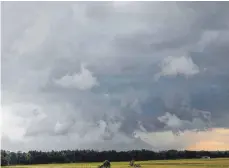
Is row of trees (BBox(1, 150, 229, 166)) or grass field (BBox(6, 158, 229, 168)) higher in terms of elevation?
row of trees (BBox(1, 150, 229, 166))

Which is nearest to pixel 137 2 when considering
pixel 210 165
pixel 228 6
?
pixel 228 6

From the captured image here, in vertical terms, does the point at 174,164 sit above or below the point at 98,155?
below

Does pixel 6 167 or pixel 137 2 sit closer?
pixel 137 2

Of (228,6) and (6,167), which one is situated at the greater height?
(228,6)

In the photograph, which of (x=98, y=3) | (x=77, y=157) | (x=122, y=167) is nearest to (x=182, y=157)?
(x=122, y=167)

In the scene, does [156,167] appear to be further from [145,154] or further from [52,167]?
[52,167]

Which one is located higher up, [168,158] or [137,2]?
[137,2]

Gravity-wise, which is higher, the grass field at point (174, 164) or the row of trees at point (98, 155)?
the row of trees at point (98, 155)

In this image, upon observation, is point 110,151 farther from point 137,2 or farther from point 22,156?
point 137,2

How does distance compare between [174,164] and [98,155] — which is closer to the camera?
[98,155]
